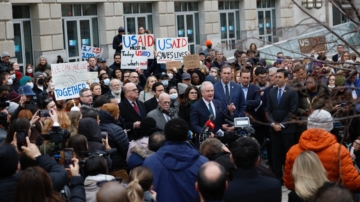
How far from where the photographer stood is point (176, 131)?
271 inches

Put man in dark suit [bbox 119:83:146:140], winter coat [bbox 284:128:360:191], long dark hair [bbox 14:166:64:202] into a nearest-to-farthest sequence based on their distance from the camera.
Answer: long dark hair [bbox 14:166:64:202]
winter coat [bbox 284:128:360:191]
man in dark suit [bbox 119:83:146:140]

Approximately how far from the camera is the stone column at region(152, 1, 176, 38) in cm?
2680

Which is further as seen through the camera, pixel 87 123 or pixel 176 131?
pixel 87 123

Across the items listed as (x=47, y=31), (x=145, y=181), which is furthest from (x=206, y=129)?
(x=47, y=31)

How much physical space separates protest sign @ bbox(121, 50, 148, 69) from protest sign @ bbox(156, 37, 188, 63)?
57cm

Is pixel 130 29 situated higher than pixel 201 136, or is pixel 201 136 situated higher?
pixel 130 29

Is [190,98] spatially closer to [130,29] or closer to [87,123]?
[87,123]

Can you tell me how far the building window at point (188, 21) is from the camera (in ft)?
94.1

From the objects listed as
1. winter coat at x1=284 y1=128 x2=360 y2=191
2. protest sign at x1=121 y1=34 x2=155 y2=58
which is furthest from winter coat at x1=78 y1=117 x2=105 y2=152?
protest sign at x1=121 y1=34 x2=155 y2=58

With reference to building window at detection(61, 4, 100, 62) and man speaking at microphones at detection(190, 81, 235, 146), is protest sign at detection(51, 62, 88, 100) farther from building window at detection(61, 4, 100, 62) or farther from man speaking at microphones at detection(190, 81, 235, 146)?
building window at detection(61, 4, 100, 62)

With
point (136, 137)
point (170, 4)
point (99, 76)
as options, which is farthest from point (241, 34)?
point (136, 137)

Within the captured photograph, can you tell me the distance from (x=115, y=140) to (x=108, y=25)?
1624 centimetres

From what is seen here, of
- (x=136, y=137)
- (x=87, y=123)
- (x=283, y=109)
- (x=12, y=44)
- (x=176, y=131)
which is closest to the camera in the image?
(x=176, y=131)

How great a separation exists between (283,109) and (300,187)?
5.13 m
